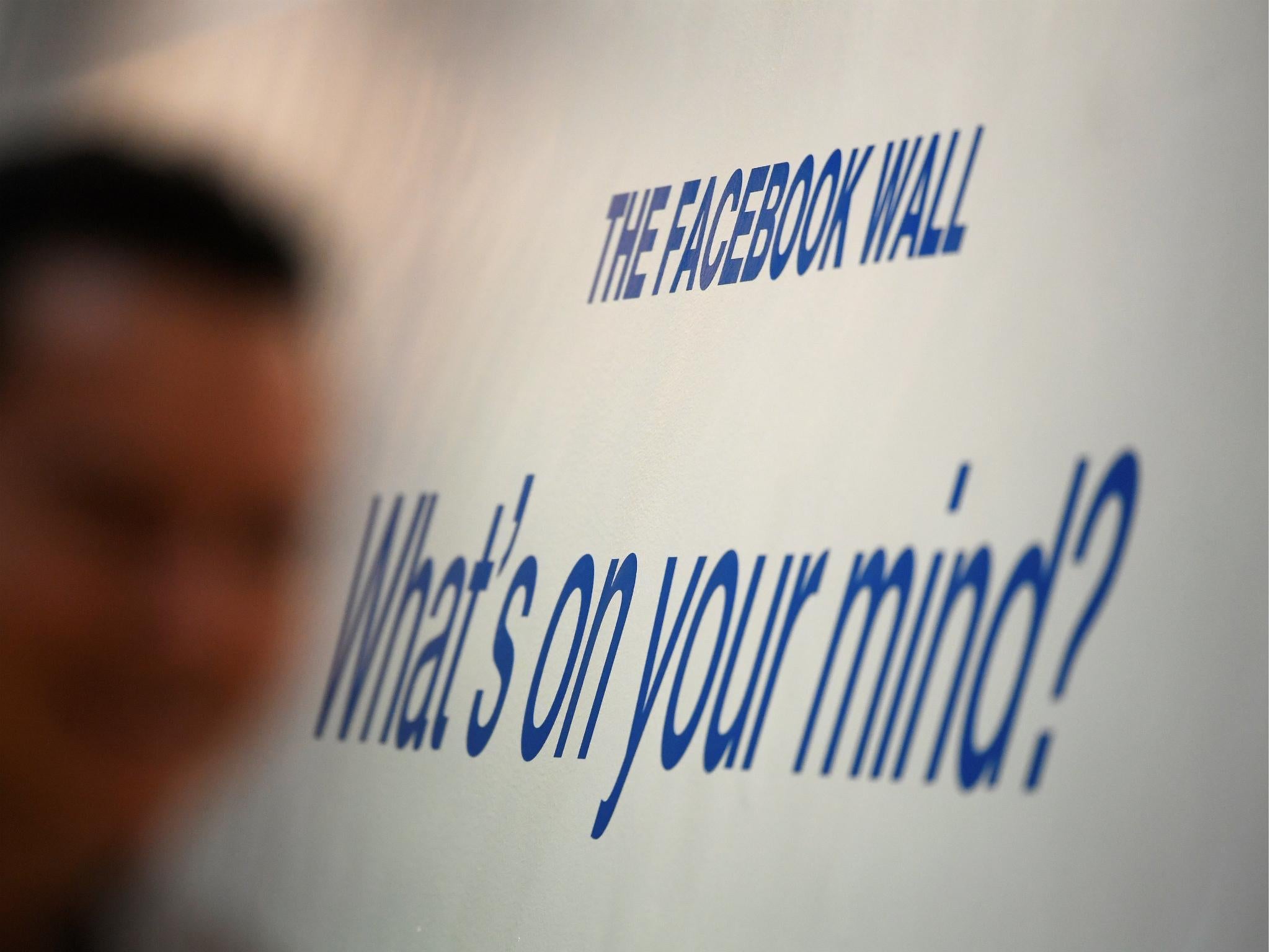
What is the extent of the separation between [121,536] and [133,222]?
0.81ft

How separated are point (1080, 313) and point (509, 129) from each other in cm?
89

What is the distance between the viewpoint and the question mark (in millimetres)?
1186

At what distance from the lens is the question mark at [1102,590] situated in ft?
3.89

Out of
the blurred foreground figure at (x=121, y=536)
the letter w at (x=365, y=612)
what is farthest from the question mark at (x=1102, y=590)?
the letter w at (x=365, y=612)

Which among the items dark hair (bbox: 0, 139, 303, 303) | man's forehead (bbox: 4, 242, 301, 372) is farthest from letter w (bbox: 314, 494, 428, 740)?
man's forehead (bbox: 4, 242, 301, 372)

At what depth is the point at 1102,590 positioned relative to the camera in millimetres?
1188

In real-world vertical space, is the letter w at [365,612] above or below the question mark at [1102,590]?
below

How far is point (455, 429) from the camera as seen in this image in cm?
177

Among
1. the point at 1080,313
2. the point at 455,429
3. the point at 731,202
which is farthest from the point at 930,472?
the point at 455,429

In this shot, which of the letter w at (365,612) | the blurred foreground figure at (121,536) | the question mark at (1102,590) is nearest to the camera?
the blurred foreground figure at (121,536)

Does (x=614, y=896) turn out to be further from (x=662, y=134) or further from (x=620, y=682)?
(x=662, y=134)

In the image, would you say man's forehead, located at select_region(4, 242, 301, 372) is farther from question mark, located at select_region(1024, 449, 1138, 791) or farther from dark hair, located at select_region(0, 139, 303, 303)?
question mark, located at select_region(1024, 449, 1138, 791)

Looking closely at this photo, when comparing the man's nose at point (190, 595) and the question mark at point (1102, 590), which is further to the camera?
the question mark at point (1102, 590)

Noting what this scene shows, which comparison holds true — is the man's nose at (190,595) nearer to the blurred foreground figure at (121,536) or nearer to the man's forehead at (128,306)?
the blurred foreground figure at (121,536)
